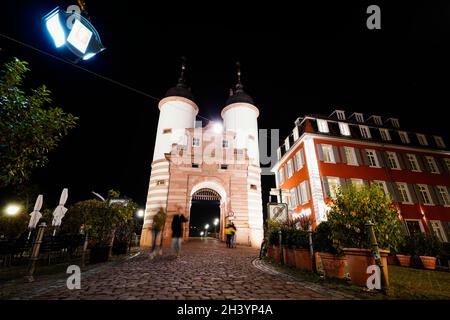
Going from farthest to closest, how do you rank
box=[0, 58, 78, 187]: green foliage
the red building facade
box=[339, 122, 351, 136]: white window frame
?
box=[339, 122, 351, 136]: white window frame < the red building facade < box=[0, 58, 78, 187]: green foliage

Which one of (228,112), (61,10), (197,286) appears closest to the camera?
(197,286)

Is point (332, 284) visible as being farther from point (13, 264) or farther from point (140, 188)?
point (140, 188)

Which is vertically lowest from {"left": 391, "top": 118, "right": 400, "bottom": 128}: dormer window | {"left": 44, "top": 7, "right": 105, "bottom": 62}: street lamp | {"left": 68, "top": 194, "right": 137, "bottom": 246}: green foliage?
{"left": 68, "top": 194, "right": 137, "bottom": 246}: green foliage

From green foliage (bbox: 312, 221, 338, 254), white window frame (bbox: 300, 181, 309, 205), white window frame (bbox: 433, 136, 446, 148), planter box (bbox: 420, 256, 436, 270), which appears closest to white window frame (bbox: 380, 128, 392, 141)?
white window frame (bbox: 433, 136, 446, 148)

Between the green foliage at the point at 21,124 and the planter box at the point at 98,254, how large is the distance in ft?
10.9

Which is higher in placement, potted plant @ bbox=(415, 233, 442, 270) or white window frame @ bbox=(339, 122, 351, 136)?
white window frame @ bbox=(339, 122, 351, 136)

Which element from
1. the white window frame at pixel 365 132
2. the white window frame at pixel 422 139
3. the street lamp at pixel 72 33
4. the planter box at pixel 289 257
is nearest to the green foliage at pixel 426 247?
the planter box at pixel 289 257

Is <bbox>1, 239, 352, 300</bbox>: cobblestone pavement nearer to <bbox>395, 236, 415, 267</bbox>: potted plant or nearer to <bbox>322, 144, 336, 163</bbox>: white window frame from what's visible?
<bbox>395, 236, 415, 267</bbox>: potted plant

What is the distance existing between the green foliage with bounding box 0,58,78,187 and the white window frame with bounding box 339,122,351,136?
2322 cm

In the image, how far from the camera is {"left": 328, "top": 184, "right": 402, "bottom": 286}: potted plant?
4.34 metres
